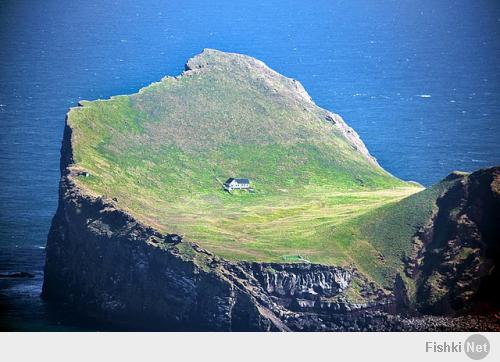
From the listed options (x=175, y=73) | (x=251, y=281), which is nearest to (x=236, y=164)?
(x=251, y=281)

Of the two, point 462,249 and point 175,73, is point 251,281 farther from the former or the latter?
point 175,73

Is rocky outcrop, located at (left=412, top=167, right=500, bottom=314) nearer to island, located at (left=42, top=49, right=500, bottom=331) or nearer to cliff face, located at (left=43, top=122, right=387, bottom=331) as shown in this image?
island, located at (left=42, top=49, right=500, bottom=331)

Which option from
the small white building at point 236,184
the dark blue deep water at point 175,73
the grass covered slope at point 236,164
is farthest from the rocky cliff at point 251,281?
the small white building at point 236,184

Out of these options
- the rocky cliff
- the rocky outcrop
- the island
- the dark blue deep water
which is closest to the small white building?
the island

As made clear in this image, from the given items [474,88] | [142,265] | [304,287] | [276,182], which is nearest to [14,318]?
[142,265]

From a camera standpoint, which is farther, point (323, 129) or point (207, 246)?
point (323, 129)

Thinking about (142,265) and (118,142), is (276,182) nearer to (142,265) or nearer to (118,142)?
(118,142)
